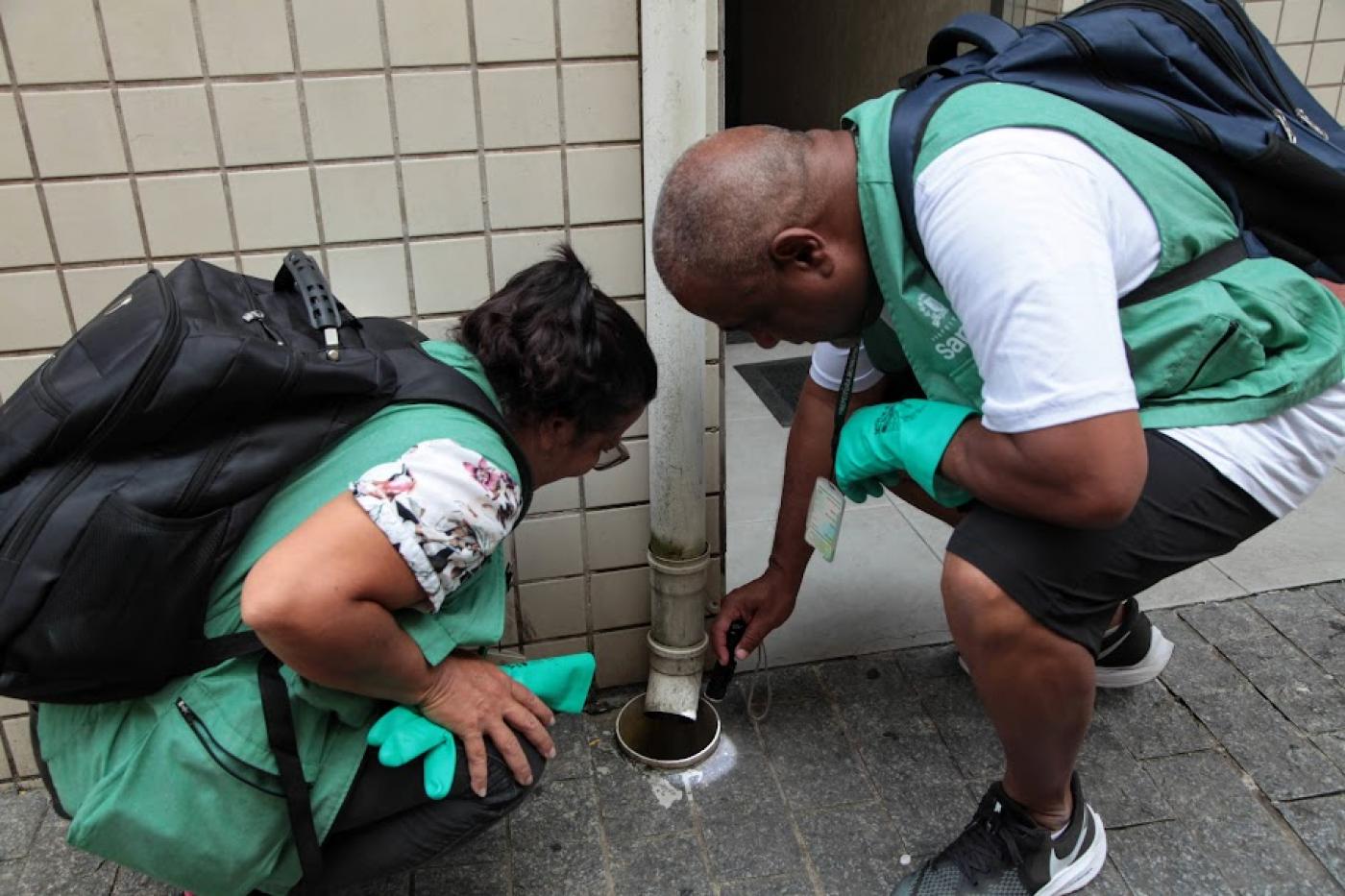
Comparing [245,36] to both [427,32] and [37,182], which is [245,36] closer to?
[427,32]

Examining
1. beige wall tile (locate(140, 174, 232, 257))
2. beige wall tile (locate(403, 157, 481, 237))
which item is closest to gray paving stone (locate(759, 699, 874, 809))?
beige wall tile (locate(403, 157, 481, 237))

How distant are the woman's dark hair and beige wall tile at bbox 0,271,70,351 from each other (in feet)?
2.52

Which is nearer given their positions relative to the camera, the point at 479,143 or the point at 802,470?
the point at 479,143

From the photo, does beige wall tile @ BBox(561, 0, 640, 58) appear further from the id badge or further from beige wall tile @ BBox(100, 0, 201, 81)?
the id badge

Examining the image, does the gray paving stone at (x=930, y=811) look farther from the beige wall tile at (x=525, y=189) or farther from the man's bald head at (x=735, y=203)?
the beige wall tile at (x=525, y=189)

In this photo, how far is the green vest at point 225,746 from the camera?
147cm

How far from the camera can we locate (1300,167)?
60.7 inches

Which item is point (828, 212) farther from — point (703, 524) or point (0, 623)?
point (0, 623)

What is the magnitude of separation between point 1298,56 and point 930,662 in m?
2.45

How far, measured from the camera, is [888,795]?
2.13 m

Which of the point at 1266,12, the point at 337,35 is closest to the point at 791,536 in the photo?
the point at 337,35

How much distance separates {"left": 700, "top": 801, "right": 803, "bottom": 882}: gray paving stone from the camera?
196cm

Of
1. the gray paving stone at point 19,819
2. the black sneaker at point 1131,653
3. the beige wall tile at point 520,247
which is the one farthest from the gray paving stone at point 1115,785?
the gray paving stone at point 19,819

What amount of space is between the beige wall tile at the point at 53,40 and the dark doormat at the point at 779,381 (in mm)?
2410
